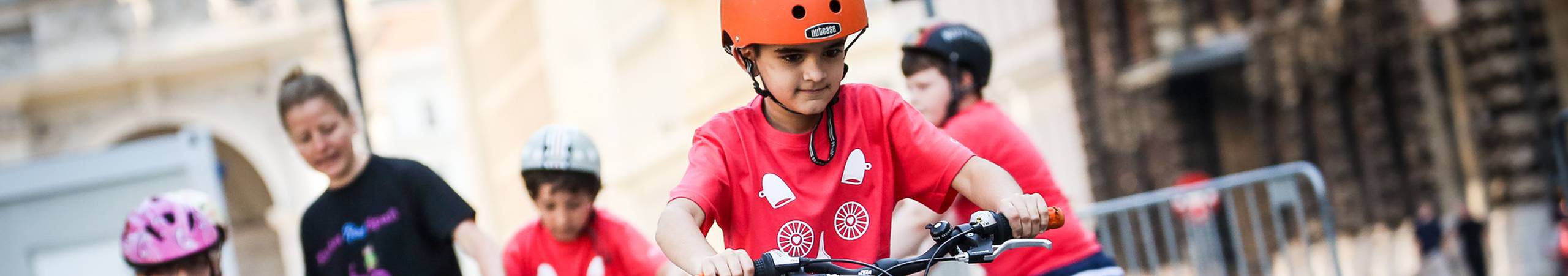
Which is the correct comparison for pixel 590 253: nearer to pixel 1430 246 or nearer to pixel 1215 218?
pixel 1215 218

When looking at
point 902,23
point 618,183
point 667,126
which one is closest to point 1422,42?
point 902,23

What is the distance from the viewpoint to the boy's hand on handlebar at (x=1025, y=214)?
10.2 feet

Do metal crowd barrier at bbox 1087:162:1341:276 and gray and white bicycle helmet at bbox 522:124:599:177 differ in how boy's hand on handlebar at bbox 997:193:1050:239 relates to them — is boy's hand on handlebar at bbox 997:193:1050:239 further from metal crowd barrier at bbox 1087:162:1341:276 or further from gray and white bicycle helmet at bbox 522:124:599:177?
metal crowd barrier at bbox 1087:162:1341:276

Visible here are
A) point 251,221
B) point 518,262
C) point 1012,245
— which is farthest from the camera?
point 251,221

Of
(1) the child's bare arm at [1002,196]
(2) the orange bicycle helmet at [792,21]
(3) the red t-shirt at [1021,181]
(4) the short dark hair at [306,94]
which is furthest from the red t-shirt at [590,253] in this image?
(2) the orange bicycle helmet at [792,21]

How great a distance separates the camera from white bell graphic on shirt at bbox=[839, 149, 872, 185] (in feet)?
11.8

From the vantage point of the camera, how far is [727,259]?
2916 mm

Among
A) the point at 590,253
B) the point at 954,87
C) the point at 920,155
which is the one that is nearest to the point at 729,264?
the point at 920,155

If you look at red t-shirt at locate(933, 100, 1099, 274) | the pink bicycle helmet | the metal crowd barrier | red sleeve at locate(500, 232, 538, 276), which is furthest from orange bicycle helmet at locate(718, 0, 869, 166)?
the metal crowd barrier

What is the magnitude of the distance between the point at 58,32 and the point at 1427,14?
23.6 meters

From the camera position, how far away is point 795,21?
3.24m

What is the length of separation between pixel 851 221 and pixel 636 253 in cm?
197

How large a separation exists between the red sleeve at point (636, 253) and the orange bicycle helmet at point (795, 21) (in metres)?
2.13

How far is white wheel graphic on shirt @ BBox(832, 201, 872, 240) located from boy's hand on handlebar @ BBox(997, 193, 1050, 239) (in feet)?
1.63
